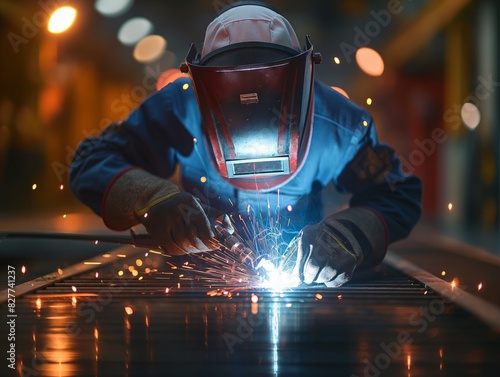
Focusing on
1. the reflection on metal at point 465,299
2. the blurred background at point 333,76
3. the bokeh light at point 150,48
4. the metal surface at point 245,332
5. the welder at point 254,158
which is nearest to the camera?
the metal surface at point 245,332

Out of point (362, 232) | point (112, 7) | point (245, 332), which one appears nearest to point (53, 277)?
point (362, 232)

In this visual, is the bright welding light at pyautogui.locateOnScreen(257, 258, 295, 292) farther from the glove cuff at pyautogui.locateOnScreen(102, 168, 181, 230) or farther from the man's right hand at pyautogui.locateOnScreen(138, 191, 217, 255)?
the glove cuff at pyautogui.locateOnScreen(102, 168, 181, 230)

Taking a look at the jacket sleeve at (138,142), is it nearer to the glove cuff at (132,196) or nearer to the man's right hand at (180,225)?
the glove cuff at (132,196)

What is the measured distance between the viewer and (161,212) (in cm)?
211

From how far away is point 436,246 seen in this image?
16.1 feet

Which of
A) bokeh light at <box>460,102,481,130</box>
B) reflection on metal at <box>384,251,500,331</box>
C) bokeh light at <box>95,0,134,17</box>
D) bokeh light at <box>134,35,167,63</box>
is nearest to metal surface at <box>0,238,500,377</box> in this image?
reflection on metal at <box>384,251,500,331</box>

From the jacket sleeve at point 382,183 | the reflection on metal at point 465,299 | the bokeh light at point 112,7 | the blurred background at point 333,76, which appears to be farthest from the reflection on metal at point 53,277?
the bokeh light at point 112,7

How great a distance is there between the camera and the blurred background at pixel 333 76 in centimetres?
866

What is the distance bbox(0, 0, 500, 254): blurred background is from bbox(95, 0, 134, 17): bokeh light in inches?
1.6

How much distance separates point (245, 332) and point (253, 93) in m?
0.59

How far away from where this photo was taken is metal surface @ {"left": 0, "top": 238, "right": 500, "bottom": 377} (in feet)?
4.25

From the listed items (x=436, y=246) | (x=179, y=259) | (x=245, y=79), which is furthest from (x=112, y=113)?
(x=245, y=79)

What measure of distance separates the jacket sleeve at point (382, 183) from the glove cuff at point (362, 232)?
11 cm

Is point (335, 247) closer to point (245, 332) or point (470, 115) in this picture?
point (245, 332)
